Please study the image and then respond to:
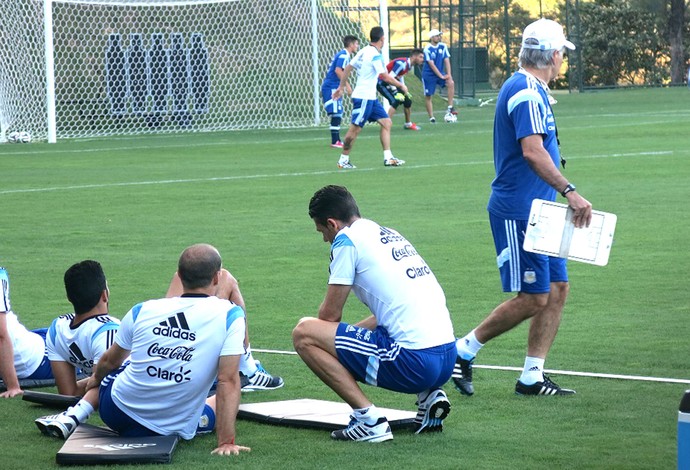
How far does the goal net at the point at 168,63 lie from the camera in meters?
30.3

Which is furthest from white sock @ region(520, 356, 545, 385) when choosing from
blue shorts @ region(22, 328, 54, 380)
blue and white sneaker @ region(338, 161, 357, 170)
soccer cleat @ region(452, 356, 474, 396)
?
blue and white sneaker @ region(338, 161, 357, 170)

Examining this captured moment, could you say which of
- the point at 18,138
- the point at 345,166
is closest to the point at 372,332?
the point at 345,166

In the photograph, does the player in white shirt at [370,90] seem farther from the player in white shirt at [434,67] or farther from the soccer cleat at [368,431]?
the soccer cleat at [368,431]

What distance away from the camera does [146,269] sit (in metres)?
12.4

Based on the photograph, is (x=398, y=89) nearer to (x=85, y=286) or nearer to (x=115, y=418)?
(x=85, y=286)

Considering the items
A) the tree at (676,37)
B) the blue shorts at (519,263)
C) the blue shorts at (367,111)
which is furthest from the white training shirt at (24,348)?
the tree at (676,37)

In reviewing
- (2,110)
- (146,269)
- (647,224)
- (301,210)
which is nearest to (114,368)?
(146,269)

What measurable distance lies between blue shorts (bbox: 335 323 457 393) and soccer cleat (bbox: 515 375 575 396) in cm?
100

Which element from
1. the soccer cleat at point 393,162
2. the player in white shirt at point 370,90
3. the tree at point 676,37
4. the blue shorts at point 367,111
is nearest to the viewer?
the soccer cleat at point 393,162

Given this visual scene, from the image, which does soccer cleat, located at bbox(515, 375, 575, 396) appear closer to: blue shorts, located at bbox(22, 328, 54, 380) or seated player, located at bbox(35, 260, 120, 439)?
seated player, located at bbox(35, 260, 120, 439)

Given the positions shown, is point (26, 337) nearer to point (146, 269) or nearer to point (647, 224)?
point (146, 269)

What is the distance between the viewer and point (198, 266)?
20.8 feet

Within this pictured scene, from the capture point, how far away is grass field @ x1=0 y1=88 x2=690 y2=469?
6.53 meters

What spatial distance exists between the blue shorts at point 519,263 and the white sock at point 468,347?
1.16 ft
